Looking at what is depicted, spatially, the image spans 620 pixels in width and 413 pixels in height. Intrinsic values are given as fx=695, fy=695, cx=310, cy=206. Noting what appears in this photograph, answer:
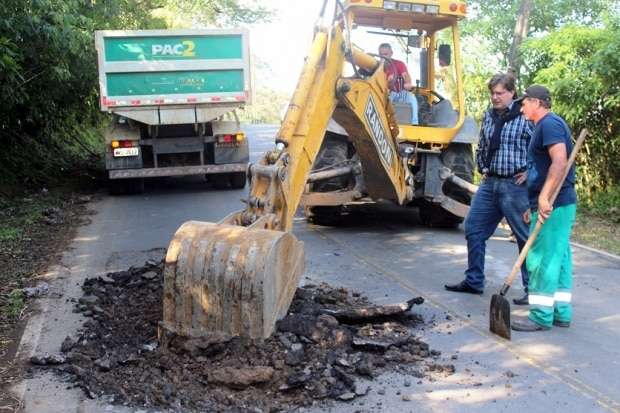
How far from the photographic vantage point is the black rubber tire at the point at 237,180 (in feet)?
42.1

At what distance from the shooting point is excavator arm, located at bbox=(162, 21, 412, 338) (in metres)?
4.40

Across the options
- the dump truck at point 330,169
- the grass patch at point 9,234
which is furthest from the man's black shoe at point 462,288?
the grass patch at point 9,234

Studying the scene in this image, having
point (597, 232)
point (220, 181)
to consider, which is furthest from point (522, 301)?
point (220, 181)

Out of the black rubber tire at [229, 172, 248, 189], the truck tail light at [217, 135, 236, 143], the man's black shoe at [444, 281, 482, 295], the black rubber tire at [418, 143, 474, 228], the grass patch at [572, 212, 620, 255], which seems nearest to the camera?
the man's black shoe at [444, 281, 482, 295]

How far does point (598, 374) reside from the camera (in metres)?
4.50

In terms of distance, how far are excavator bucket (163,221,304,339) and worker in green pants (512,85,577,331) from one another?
2012 millimetres

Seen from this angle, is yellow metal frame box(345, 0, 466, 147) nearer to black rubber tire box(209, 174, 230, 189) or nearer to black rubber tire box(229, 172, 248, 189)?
black rubber tire box(229, 172, 248, 189)

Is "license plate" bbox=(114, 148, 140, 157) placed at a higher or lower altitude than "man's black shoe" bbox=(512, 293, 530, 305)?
higher

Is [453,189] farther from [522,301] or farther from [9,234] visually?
[9,234]

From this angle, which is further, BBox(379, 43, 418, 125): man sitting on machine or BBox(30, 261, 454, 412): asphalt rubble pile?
BBox(379, 43, 418, 125): man sitting on machine

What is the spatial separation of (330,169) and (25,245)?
3.78 meters

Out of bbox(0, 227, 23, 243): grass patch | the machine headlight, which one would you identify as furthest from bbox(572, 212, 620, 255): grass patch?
bbox(0, 227, 23, 243): grass patch

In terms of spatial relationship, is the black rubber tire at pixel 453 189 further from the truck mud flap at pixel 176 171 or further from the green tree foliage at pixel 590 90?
the truck mud flap at pixel 176 171

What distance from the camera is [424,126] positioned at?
873 cm
